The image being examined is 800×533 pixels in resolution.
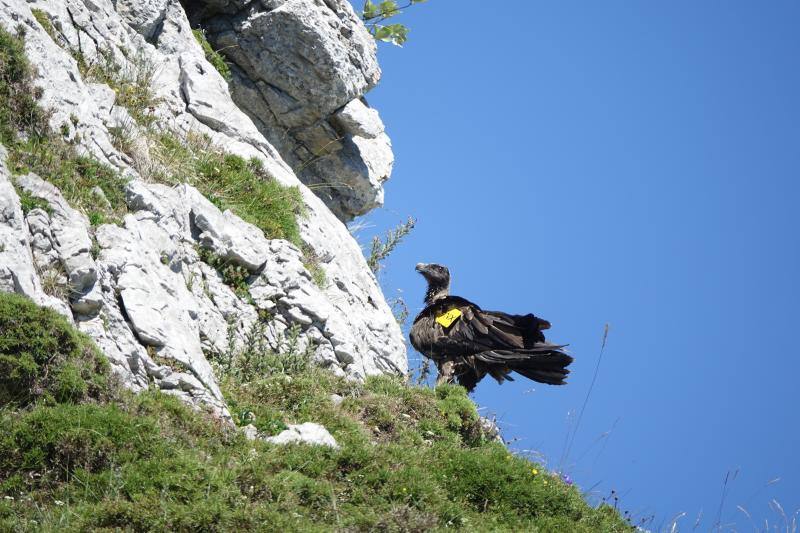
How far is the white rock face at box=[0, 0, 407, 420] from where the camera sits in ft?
31.0

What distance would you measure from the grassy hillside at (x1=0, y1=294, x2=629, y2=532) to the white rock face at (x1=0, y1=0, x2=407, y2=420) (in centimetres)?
62

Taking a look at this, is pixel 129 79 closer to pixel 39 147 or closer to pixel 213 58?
pixel 213 58

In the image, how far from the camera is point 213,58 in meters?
16.8

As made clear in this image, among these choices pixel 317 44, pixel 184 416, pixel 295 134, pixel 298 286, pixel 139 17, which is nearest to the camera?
pixel 184 416

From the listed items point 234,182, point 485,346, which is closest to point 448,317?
point 485,346

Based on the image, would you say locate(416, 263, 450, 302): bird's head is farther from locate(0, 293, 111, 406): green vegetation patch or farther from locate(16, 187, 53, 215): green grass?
locate(0, 293, 111, 406): green vegetation patch

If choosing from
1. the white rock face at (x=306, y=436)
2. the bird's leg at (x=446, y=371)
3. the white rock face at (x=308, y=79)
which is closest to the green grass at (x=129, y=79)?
the white rock face at (x=308, y=79)

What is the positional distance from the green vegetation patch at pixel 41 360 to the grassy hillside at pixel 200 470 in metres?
0.01

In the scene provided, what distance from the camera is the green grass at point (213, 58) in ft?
55.1

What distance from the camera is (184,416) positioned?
8766 mm

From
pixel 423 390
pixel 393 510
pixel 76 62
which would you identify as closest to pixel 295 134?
pixel 76 62

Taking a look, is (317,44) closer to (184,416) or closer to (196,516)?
(184,416)

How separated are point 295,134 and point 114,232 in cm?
763

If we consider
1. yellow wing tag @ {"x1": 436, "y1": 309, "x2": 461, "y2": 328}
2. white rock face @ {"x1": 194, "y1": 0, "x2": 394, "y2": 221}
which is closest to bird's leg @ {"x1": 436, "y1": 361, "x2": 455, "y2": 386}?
yellow wing tag @ {"x1": 436, "y1": 309, "x2": 461, "y2": 328}
